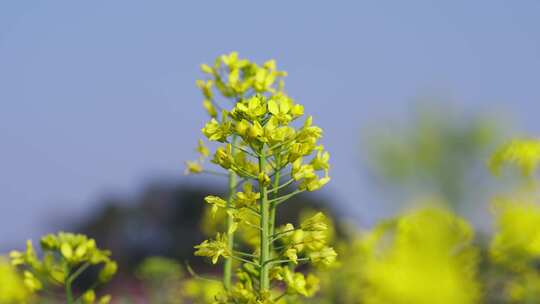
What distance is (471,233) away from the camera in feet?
16.9

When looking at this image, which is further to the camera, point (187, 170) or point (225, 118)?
point (187, 170)

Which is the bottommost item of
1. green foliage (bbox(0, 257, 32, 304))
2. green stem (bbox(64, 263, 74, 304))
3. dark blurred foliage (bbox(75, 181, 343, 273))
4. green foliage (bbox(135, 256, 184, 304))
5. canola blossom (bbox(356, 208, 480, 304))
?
canola blossom (bbox(356, 208, 480, 304))

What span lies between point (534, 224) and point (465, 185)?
2196mm

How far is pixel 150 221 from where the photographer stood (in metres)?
31.9

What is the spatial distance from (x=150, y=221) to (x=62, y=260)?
27.9 m

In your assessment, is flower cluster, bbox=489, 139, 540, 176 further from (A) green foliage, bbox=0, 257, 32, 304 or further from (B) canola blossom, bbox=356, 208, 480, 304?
(A) green foliage, bbox=0, 257, 32, 304

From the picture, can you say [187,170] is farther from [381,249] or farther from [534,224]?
[534,224]

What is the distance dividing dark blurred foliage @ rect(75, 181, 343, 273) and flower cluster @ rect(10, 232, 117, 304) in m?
25.5

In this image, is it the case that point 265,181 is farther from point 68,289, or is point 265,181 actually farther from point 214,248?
point 68,289

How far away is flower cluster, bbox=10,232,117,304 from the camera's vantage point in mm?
4215

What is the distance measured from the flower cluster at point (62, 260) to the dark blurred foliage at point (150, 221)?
25.5 metres

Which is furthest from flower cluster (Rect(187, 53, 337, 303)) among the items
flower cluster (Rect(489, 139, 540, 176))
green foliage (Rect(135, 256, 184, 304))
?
green foliage (Rect(135, 256, 184, 304))

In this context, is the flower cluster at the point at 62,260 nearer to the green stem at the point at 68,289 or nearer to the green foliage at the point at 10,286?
the green stem at the point at 68,289

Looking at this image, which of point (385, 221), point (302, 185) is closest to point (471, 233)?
point (385, 221)
